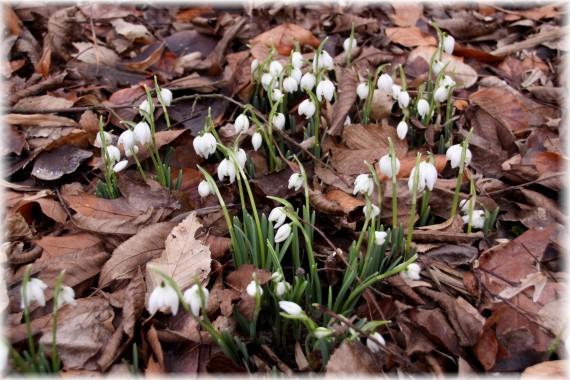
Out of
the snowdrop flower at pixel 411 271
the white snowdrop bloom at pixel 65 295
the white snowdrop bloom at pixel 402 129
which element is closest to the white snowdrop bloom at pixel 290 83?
the white snowdrop bloom at pixel 402 129

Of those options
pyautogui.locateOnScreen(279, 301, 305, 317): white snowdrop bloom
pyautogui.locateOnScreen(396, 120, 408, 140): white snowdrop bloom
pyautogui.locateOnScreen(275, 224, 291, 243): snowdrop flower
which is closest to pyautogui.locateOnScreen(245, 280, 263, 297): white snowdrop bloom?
pyautogui.locateOnScreen(279, 301, 305, 317): white snowdrop bloom

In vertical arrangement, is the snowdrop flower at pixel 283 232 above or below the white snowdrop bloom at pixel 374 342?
above

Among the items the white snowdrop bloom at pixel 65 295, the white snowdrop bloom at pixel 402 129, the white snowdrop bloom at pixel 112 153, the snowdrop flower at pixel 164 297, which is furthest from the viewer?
the white snowdrop bloom at pixel 402 129

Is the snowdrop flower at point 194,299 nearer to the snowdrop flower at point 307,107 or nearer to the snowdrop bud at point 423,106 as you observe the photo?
the snowdrop flower at point 307,107

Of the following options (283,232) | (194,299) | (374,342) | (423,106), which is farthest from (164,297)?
(423,106)

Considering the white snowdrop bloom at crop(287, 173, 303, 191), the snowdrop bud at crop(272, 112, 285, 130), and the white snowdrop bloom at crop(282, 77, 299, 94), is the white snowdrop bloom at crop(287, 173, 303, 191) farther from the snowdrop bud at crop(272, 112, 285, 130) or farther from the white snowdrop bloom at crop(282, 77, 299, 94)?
the white snowdrop bloom at crop(282, 77, 299, 94)

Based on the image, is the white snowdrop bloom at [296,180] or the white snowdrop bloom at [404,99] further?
the white snowdrop bloom at [404,99]

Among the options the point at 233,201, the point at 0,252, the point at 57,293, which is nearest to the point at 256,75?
the point at 233,201

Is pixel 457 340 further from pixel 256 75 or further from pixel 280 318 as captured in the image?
pixel 256 75

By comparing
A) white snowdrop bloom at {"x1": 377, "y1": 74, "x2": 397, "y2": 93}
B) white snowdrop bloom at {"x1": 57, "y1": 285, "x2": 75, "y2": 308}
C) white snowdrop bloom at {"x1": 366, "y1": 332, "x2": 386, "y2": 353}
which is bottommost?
white snowdrop bloom at {"x1": 366, "y1": 332, "x2": 386, "y2": 353}

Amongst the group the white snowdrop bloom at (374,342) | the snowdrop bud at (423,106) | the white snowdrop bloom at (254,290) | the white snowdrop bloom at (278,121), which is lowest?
the white snowdrop bloom at (374,342)

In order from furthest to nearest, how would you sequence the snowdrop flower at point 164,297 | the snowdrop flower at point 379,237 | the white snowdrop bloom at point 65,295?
the snowdrop flower at point 379,237
the white snowdrop bloom at point 65,295
the snowdrop flower at point 164,297
